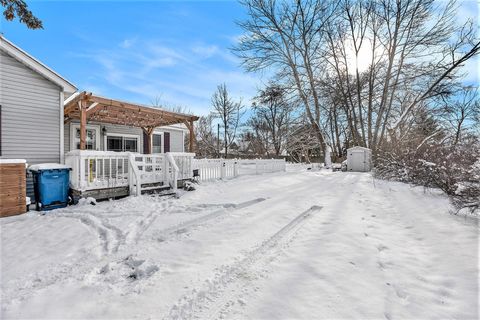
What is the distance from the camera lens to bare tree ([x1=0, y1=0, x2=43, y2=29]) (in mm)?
4949

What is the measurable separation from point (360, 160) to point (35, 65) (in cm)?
1611

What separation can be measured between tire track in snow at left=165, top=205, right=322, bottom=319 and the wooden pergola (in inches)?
226

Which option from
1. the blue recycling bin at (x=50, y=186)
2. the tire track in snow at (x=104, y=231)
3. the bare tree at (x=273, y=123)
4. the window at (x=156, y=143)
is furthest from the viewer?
the bare tree at (x=273, y=123)

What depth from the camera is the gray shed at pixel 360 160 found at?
15289 mm

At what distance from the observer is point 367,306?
68.5 inches

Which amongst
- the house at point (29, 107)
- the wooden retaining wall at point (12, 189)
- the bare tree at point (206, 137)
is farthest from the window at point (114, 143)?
the bare tree at point (206, 137)

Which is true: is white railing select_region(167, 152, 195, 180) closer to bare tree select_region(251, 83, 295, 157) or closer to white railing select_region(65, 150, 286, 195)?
white railing select_region(65, 150, 286, 195)

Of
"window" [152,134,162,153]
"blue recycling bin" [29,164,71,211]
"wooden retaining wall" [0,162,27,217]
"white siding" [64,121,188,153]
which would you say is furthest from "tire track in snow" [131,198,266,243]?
"window" [152,134,162,153]

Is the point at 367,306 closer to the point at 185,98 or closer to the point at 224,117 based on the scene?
the point at 224,117

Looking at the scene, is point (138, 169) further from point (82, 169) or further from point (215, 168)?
point (215, 168)

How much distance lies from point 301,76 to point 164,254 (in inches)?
717

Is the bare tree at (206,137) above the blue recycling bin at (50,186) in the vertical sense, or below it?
above

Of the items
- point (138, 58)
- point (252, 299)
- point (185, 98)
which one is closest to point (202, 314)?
point (252, 299)

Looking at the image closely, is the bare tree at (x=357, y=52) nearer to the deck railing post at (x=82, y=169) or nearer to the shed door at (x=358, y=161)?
the shed door at (x=358, y=161)
